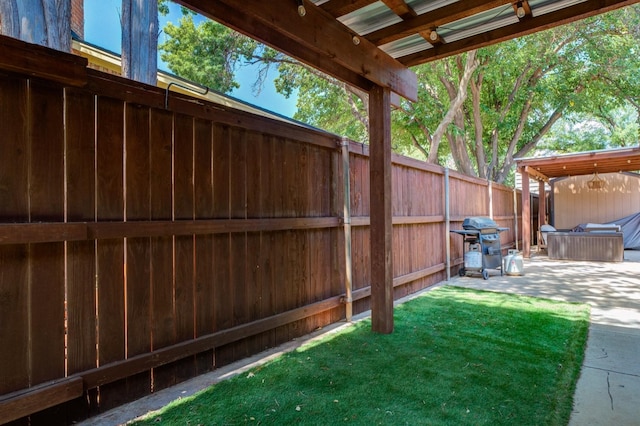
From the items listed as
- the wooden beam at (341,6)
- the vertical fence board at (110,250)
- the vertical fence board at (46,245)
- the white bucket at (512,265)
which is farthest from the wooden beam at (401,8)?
the white bucket at (512,265)

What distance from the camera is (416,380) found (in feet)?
8.08

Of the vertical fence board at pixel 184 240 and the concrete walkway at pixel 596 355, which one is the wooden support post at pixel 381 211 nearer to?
the concrete walkway at pixel 596 355

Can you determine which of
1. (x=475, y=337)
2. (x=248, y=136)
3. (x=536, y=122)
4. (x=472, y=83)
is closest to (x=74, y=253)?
(x=248, y=136)

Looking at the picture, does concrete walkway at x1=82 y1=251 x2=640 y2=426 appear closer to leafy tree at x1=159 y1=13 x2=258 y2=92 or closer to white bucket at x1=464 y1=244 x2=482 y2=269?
white bucket at x1=464 y1=244 x2=482 y2=269

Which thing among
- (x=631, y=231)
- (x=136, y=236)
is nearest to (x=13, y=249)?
(x=136, y=236)

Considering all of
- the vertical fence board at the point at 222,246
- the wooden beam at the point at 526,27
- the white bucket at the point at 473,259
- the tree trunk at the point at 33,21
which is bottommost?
the white bucket at the point at 473,259

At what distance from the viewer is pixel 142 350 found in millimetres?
2266

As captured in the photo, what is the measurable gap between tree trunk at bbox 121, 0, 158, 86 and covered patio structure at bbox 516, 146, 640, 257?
9.15 meters

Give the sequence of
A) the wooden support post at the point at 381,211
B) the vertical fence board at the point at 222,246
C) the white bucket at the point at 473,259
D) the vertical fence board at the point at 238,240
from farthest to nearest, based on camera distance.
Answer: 1. the white bucket at the point at 473,259
2. the wooden support post at the point at 381,211
3. the vertical fence board at the point at 238,240
4. the vertical fence board at the point at 222,246

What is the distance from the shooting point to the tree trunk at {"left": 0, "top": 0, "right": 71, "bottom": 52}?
285 centimetres

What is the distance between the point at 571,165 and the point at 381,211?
31.0 ft

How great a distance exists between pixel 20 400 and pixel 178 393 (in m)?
0.84

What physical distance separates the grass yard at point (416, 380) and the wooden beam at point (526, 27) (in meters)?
2.54

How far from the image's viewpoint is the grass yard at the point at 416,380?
2.04 meters
